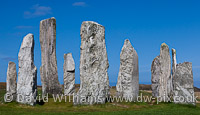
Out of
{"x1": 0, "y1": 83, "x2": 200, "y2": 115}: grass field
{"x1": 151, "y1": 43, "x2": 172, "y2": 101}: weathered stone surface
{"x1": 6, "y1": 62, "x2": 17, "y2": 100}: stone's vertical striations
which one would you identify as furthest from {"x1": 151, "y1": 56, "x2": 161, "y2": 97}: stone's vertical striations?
{"x1": 6, "y1": 62, "x2": 17, "y2": 100}: stone's vertical striations

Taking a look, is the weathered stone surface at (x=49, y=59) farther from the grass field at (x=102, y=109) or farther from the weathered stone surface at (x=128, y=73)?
the weathered stone surface at (x=128, y=73)

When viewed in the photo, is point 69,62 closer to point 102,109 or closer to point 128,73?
point 128,73

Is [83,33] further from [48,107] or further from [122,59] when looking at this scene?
[48,107]

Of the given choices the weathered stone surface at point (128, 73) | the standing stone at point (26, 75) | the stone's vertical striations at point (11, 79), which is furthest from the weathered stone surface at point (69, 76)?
the standing stone at point (26, 75)

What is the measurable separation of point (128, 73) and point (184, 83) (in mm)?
3786

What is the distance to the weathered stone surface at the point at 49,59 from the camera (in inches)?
960

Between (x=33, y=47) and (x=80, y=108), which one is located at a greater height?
(x=33, y=47)

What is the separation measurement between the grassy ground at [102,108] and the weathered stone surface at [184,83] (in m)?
0.51

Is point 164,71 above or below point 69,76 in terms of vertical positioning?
above

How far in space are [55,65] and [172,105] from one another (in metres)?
9.72

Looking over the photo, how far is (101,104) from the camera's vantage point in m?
19.7

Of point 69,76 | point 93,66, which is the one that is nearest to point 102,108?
point 93,66

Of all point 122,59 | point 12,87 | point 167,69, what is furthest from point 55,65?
point 167,69

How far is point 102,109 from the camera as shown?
18906 mm
